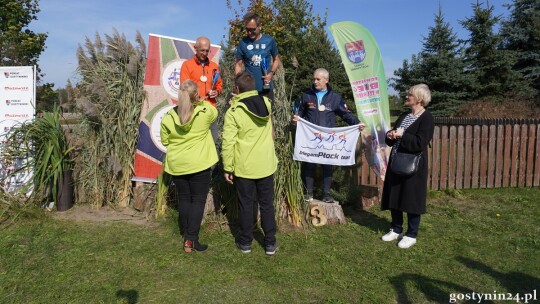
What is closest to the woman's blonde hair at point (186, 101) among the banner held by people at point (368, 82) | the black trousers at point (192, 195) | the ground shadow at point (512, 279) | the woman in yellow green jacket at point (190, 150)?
the woman in yellow green jacket at point (190, 150)

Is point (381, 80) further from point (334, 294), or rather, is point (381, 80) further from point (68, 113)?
point (68, 113)

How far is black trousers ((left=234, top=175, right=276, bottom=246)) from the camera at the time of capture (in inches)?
161

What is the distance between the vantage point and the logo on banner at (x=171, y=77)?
5855 millimetres

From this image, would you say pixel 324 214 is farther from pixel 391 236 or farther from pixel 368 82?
pixel 368 82

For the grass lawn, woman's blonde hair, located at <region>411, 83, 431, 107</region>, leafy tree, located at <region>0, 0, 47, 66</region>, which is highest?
Answer: leafy tree, located at <region>0, 0, 47, 66</region>

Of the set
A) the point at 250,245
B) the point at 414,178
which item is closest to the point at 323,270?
the point at 250,245

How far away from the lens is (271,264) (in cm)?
396

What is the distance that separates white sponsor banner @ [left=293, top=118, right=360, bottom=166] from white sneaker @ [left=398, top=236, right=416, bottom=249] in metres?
1.20

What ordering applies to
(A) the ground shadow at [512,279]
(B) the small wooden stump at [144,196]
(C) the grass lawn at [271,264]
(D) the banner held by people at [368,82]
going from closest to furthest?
(C) the grass lawn at [271,264] < (A) the ground shadow at [512,279] < (B) the small wooden stump at [144,196] < (D) the banner held by people at [368,82]

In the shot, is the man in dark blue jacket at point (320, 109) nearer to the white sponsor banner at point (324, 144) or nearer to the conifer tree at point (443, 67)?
the white sponsor banner at point (324, 144)

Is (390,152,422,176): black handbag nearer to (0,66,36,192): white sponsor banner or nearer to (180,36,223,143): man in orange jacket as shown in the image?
(180,36,223,143): man in orange jacket

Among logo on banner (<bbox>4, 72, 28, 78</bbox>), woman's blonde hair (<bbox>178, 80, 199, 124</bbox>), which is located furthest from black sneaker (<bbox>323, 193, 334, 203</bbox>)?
logo on banner (<bbox>4, 72, 28, 78</bbox>)

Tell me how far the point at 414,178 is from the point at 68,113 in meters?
5.16

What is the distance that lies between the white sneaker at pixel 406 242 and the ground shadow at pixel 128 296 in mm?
2797
